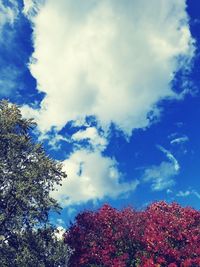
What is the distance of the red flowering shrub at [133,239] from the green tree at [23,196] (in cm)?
463

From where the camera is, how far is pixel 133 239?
4569 centimetres

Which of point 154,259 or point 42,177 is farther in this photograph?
point 154,259

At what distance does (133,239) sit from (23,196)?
579 inches

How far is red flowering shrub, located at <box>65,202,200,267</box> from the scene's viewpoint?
43.8m

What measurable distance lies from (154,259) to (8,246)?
1556cm

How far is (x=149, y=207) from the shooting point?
53125 millimetres

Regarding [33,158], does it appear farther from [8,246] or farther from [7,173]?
[8,246]

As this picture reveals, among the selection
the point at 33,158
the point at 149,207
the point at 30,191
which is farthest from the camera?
the point at 149,207

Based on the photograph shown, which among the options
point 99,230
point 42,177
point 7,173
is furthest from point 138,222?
point 7,173

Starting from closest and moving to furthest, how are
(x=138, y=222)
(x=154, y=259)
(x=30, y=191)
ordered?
(x=30, y=191), (x=154, y=259), (x=138, y=222)

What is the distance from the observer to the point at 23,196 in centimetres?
3769

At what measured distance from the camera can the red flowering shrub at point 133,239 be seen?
43750 millimetres

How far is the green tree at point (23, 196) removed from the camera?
3806cm

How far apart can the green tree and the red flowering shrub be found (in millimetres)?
4627
